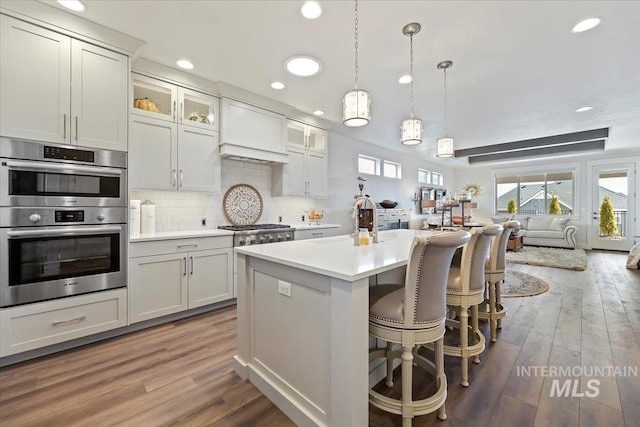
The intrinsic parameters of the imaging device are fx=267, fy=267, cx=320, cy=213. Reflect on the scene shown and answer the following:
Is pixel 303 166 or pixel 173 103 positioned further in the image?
pixel 303 166

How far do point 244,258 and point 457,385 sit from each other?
1.70 metres

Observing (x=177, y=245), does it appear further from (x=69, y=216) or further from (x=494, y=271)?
(x=494, y=271)

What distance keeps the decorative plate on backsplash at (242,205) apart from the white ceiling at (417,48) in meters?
1.36

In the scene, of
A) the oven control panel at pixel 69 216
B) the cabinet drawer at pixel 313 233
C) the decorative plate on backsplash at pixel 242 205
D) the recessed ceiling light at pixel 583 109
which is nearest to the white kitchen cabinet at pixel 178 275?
the oven control panel at pixel 69 216

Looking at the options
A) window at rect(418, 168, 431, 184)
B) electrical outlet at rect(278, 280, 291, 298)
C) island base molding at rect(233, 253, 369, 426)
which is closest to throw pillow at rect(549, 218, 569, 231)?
window at rect(418, 168, 431, 184)

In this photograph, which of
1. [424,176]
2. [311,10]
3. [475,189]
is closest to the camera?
[311,10]

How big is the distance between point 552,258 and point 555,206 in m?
3.46

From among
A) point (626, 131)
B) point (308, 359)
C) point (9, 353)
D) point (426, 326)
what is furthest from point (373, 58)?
point (626, 131)

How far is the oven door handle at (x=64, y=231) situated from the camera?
2021 mm

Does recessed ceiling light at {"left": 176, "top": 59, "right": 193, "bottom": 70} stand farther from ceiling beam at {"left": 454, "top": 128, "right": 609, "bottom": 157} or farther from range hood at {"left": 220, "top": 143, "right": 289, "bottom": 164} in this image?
ceiling beam at {"left": 454, "top": 128, "right": 609, "bottom": 157}

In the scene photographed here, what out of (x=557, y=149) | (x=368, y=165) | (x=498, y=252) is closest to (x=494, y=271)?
(x=498, y=252)

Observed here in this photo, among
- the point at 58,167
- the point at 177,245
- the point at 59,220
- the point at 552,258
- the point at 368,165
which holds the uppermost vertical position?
A: the point at 368,165

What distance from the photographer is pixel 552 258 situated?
5.89 metres

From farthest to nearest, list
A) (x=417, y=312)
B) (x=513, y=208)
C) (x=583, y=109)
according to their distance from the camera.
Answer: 1. (x=513, y=208)
2. (x=583, y=109)
3. (x=417, y=312)
